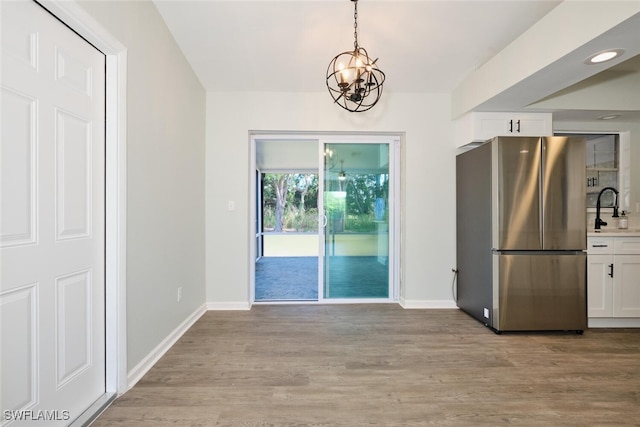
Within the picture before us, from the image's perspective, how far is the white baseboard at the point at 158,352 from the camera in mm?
1971

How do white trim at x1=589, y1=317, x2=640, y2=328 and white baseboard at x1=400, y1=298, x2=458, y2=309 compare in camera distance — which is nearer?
white trim at x1=589, y1=317, x2=640, y2=328

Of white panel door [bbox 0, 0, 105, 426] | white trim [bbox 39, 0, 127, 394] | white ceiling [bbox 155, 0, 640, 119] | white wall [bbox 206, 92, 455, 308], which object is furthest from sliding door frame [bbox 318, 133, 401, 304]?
white panel door [bbox 0, 0, 105, 426]

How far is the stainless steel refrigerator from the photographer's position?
2.73m

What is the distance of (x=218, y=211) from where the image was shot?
3469 mm

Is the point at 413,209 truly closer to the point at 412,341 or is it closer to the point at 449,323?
the point at 449,323

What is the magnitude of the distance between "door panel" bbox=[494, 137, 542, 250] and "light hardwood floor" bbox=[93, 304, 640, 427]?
883 mm

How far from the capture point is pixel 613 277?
2.87 m

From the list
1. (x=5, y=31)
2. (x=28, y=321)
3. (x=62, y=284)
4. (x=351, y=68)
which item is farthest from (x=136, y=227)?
(x=351, y=68)

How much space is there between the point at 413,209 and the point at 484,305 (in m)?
1.24

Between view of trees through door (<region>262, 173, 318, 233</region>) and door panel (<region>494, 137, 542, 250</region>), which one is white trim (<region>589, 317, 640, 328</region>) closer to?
door panel (<region>494, 137, 542, 250</region>)

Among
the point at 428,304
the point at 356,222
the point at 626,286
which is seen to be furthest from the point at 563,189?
the point at 356,222

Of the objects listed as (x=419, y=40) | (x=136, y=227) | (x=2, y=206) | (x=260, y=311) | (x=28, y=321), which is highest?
(x=419, y=40)

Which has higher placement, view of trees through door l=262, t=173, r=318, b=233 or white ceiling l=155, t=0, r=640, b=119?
white ceiling l=155, t=0, r=640, b=119

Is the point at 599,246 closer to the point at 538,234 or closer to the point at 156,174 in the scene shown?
the point at 538,234
